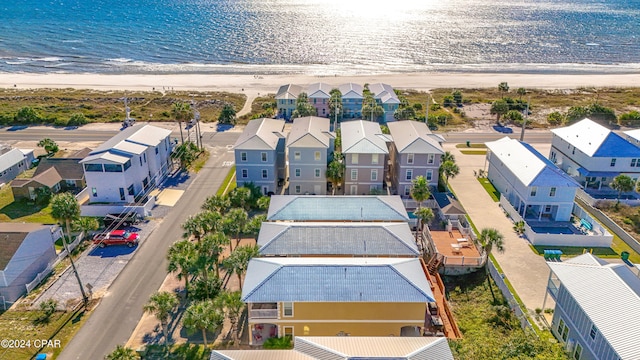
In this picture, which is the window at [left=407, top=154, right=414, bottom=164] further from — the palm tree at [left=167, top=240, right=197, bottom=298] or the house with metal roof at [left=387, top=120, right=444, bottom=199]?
the palm tree at [left=167, top=240, right=197, bottom=298]

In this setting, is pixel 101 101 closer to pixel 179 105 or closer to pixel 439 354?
pixel 179 105

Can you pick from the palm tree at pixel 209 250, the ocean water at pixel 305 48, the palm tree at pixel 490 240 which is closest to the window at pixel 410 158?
the palm tree at pixel 490 240

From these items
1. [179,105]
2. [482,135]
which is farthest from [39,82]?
[482,135]

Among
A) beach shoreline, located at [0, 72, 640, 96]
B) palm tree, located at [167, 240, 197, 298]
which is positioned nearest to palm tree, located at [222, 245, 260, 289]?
palm tree, located at [167, 240, 197, 298]

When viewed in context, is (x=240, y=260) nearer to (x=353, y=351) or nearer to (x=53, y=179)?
(x=353, y=351)

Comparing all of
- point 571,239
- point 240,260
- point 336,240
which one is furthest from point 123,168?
point 571,239

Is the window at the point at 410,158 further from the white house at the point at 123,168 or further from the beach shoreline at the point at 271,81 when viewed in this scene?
the beach shoreline at the point at 271,81
